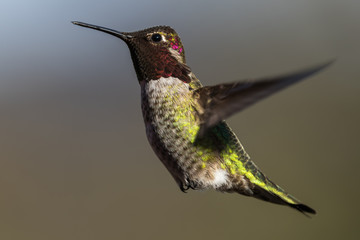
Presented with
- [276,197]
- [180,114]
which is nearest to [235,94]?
[180,114]

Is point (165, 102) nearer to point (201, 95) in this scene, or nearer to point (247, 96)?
point (201, 95)

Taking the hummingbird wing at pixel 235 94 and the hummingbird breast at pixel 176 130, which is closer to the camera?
the hummingbird wing at pixel 235 94

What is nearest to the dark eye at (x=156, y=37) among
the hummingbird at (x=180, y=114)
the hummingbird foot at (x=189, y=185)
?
the hummingbird at (x=180, y=114)

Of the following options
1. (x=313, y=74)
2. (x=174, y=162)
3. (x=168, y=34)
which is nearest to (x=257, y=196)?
(x=174, y=162)

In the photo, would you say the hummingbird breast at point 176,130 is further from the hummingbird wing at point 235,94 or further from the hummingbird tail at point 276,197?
the hummingbird tail at point 276,197

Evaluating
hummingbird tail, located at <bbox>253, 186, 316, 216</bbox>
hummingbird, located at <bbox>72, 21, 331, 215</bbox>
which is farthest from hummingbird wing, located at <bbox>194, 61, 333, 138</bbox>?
hummingbird tail, located at <bbox>253, 186, 316, 216</bbox>

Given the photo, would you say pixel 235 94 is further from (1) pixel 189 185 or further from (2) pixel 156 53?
(1) pixel 189 185
